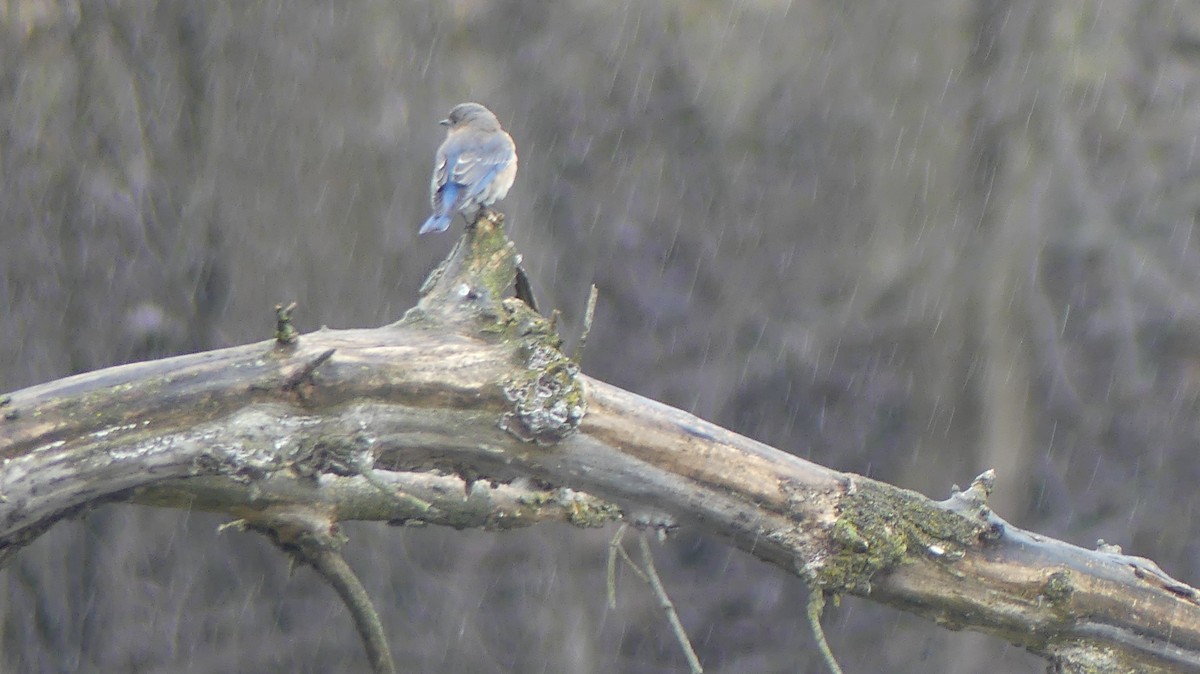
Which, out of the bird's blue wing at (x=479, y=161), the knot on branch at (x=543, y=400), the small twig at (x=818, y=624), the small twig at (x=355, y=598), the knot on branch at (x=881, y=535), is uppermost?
the bird's blue wing at (x=479, y=161)

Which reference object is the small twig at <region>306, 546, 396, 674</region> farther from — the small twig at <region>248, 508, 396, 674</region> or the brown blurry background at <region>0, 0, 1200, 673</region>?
the brown blurry background at <region>0, 0, 1200, 673</region>

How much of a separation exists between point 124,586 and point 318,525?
3.41 m

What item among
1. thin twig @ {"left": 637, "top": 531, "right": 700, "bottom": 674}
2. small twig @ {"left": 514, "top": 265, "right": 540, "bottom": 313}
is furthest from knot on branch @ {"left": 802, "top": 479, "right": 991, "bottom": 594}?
small twig @ {"left": 514, "top": 265, "right": 540, "bottom": 313}

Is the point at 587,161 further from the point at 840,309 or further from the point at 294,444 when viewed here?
the point at 294,444

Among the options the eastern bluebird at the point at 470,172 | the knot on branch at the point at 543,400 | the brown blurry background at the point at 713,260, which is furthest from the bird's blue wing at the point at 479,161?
the knot on branch at the point at 543,400

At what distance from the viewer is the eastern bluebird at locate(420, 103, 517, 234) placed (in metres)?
4.33

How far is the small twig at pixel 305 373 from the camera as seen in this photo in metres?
2.43

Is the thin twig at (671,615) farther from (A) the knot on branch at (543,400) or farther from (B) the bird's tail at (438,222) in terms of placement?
(B) the bird's tail at (438,222)

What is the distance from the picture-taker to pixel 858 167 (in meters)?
6.48

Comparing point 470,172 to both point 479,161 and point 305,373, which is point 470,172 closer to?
point 479,161

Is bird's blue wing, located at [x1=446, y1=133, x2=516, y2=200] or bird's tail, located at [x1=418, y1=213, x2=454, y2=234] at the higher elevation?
bird's blue wing, located at [x1=446, y1=133, x2=516, y2=200]

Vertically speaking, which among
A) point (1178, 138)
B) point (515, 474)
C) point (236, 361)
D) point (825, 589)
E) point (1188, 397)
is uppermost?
point (1178, 138)

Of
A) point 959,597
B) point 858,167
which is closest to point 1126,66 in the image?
point 858,167

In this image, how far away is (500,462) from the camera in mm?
2691
